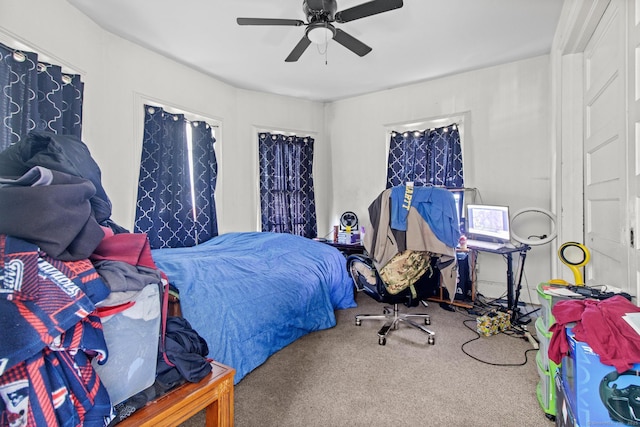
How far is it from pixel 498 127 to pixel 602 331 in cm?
312

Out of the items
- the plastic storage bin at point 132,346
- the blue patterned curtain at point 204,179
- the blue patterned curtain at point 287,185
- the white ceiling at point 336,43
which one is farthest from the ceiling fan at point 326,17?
the blue patterned curtain at point 287,185

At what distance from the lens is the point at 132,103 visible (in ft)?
10.2

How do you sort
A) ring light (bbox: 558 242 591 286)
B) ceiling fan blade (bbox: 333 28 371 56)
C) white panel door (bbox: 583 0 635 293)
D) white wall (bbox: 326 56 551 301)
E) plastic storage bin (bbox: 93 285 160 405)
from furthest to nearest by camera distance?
white wall (bbox: 326 56 551 301)
ceiling fan blade (bbox: 333 28 371 56)
ring light (bbox: 558 242 591 286)
white panel door (bbox: 583 0 635 293)
plastic storage bin (bbox: 93 285 160 405)

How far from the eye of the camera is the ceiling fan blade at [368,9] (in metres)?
1.95

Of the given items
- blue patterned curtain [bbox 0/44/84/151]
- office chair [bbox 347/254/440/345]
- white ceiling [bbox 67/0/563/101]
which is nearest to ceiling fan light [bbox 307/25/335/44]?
white ceiling [bbox 67/0/563/101]

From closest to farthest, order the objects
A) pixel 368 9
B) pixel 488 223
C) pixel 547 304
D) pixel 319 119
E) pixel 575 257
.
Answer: pixel 547 304
pixel 575 257
pixel 368 9
pixel 488 223
pixel 319 119

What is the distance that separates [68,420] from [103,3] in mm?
2975

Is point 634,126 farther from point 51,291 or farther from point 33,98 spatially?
point 33,98

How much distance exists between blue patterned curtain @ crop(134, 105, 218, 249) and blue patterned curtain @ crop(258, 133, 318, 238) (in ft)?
2.45

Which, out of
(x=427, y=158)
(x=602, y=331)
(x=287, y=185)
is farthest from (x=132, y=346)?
(x=427, y=158)

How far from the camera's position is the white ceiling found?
2535 mm

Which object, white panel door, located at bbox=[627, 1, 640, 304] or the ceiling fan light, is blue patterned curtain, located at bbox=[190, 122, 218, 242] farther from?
white panel door, located at bbox=[627, 1, 640, 304]

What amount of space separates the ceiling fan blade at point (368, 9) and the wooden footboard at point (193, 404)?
2.16 meters

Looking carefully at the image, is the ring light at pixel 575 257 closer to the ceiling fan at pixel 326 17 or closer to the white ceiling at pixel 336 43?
the ceiling fan at pixel 326 17
